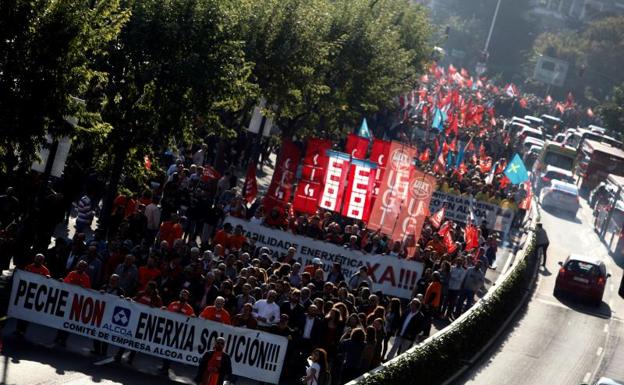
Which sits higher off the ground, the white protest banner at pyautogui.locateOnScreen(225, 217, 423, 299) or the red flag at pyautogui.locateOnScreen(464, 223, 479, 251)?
the red flag at pyautogui.locateOnScreen(464, 223, 479, 251)

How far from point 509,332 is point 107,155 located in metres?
10.4

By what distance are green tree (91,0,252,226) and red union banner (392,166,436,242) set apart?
14.4ft

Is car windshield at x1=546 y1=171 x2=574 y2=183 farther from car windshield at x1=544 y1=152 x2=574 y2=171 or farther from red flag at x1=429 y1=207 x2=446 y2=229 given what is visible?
red flag at x1=429 y1=207 x2=446 y2=229

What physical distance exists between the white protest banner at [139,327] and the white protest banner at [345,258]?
6.40 metres

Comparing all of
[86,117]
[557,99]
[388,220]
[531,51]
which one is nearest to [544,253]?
[388,220]

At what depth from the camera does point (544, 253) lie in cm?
4047

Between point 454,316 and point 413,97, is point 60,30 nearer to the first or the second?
point 454,316

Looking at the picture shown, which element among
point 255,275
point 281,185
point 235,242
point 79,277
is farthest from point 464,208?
point 79,277

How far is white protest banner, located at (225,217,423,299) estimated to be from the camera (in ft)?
86.6

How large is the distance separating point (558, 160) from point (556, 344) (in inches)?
1374

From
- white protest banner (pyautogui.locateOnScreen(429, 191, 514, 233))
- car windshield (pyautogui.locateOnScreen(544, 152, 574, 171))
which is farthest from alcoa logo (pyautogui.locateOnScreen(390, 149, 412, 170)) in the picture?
car windshield (pyautogui.locateOnScreen(544, 152, 574, 171))

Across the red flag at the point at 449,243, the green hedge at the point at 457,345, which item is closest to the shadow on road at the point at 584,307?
the green hedge at the point at 457,345

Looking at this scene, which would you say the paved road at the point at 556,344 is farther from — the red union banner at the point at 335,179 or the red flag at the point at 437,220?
the red union banner at the point at 335,179

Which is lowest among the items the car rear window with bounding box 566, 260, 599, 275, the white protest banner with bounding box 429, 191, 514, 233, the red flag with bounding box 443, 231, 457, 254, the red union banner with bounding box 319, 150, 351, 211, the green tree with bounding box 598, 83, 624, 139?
the car rear window with bounding box 566, 260, 599, 275
